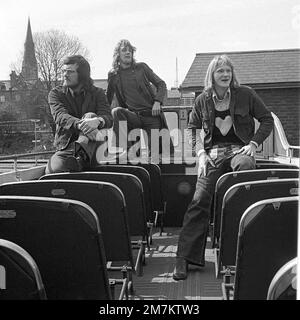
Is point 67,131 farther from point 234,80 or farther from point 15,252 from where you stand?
point 15,252

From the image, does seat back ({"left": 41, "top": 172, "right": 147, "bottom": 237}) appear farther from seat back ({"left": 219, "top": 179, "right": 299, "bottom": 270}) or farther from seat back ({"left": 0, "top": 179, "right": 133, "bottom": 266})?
seat back ({"left": 219, "top": 179, "right": 299, "bottom": 270})

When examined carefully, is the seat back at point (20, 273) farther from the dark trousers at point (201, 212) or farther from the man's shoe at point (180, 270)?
the dark trousers at point (201, 212)

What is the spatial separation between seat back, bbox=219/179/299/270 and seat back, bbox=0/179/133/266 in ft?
1.60

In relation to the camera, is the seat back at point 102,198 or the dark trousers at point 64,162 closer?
the seat back at point 102,198

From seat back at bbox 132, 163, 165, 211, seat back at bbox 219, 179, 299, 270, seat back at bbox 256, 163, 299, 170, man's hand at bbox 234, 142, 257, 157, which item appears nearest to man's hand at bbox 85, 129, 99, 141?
seat back at bbox 132, 163, 165, 211

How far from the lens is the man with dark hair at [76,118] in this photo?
3516mm

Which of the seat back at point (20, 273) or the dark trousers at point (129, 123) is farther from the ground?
the dark trousers at point (129, 123)

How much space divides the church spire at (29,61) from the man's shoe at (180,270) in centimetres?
140

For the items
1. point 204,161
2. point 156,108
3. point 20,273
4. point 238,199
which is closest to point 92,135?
point 204,161

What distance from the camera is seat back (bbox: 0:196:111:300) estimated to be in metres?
1.84

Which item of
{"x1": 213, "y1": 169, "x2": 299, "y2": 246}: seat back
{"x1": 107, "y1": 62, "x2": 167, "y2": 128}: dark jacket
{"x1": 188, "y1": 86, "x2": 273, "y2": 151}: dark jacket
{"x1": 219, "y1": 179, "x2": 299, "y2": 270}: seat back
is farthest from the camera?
{"x1": 107, "y1": 62, "x2": 167, "y2": 128}: dark jacket

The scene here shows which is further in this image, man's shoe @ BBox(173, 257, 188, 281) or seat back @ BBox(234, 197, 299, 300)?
man's shoe @ BBox(173, 257, 188, 281)

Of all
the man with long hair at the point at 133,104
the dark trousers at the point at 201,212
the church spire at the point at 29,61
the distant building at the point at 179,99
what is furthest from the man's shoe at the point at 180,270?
the distant building at the point at 179,99
